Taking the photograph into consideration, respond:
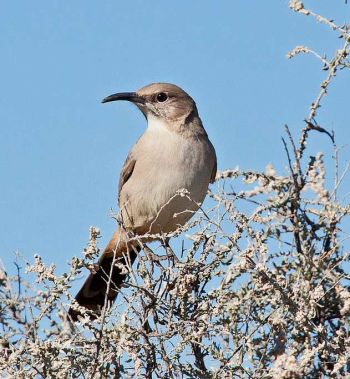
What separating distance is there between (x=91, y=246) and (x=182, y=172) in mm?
Answer: 2112

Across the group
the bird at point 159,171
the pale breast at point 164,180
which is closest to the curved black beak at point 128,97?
the bird at point 159,171

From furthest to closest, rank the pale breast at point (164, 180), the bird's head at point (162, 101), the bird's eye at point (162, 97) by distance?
the bird's eye at point (162, 97) < the bird's head at point (162, 101) < the pale breast at point (164, 180)

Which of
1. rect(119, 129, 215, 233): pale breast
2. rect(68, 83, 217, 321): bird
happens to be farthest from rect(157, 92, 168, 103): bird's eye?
rect(119, 129, 215, 233): pale breast

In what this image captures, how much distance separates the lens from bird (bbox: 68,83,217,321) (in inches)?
254

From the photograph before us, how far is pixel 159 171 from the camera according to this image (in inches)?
257

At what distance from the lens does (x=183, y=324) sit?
4.39 metres

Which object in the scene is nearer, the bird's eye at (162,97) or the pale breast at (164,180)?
the pale breast at (164,180)

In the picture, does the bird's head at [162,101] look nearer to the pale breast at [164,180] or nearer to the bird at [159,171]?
the bird at [159,171]

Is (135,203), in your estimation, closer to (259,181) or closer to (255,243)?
(259,181)

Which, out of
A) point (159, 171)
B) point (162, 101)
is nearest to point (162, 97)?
point (162, 101)

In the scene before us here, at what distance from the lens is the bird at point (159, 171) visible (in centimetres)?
644

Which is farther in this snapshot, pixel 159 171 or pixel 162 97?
pixel 162 97

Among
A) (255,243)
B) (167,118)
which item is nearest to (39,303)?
(255,243)

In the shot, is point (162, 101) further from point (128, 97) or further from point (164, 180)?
point (164, 180)
